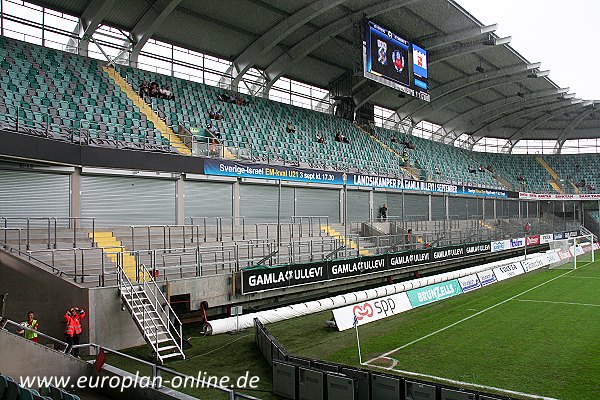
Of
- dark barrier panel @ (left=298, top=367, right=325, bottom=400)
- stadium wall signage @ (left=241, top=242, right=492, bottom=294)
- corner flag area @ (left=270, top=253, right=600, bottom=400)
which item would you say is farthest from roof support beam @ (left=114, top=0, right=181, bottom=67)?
dark barrier panel @ (left=298, top=367, right=325, bottom=400)

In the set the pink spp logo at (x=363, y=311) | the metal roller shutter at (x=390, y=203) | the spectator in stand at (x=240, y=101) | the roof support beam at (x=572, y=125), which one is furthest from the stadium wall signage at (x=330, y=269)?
the roof support beam at (x=572, y=125)

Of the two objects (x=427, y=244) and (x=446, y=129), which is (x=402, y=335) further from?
(x=446, y=129)

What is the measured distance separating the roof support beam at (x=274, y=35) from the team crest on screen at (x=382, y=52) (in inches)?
144

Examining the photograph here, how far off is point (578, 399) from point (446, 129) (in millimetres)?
51585

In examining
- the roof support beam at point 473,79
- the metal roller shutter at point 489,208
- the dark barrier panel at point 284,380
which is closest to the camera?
the dark barrier panel at point 284,380

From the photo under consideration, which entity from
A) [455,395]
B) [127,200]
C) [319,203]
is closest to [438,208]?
[319,203]

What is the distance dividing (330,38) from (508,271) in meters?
19.0

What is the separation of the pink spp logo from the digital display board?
608 inches

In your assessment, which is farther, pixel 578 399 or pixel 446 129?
pixel 446 129

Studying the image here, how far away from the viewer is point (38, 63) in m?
23.6

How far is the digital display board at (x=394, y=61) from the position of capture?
30156mm

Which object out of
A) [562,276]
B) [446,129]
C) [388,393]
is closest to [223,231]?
[388,393]

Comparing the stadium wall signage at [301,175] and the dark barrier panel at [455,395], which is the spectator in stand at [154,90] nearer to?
the stadium wall signage at [301,175]

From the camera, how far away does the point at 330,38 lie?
3512cm
